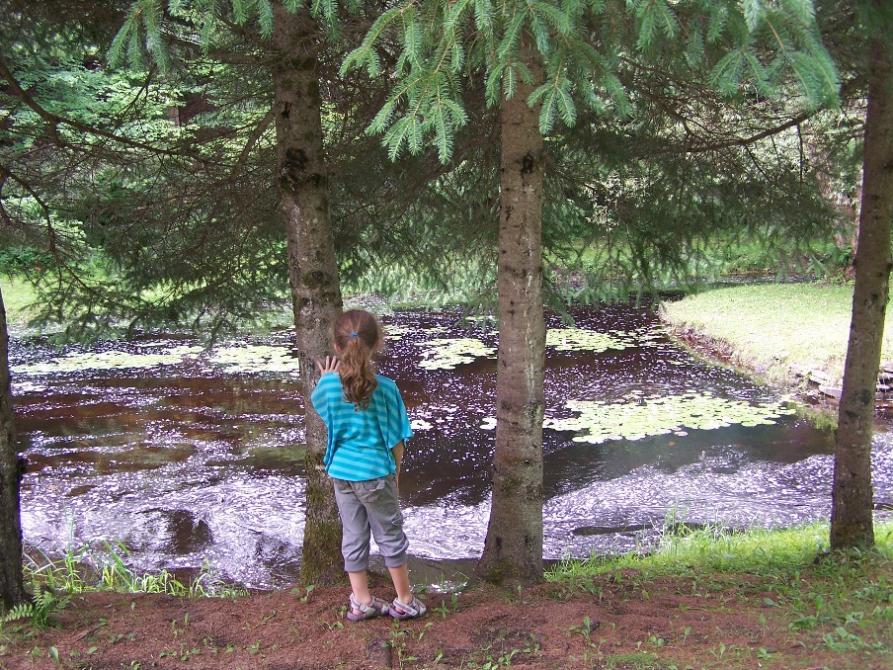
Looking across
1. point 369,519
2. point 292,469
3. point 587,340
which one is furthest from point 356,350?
point 587,340

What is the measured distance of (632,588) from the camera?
417 centimetres

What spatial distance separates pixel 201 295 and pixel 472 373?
8.66 meters

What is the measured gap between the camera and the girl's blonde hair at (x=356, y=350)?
3.01 m

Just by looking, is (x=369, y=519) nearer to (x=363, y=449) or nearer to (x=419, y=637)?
(x=363, y=449)

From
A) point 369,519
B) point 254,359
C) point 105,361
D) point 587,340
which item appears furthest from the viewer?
point 587,340

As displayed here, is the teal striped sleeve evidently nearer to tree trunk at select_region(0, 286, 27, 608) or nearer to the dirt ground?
the dirt ground

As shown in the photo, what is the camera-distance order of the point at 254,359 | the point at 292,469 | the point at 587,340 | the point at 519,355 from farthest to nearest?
the point at 587,340 < the point at 254,359 < the point at 292,469 < the point at 519,355

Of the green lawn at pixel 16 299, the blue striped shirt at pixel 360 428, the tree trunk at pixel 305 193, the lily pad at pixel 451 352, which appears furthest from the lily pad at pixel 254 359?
the blue striped shirt at pixel 360 428

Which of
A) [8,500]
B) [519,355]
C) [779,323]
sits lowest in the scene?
[779,323]

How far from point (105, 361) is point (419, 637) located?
42.1 ft

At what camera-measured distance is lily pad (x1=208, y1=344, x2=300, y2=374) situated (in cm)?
1366

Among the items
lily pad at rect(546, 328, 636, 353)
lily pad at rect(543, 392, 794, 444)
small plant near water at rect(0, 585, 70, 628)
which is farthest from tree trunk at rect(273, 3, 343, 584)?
lily pad at rect(546, 328, 636, 353)

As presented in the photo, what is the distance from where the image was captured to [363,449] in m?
3.15

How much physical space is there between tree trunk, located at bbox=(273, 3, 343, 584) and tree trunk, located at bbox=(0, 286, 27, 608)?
1.28m
